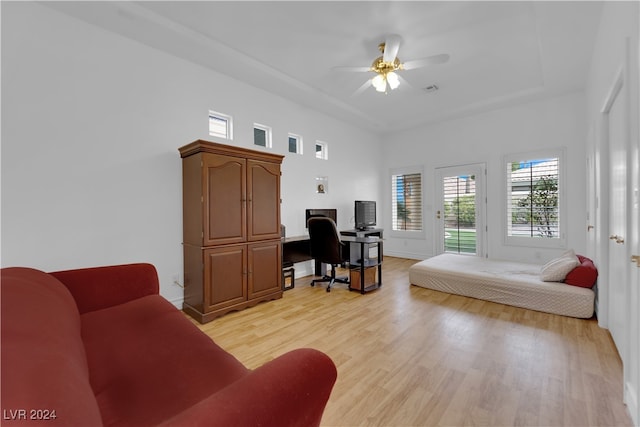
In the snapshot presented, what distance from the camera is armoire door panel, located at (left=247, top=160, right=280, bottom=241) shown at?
10.6 feet

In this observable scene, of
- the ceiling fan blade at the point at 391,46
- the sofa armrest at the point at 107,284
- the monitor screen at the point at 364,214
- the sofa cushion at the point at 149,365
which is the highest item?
the ceiling fan blade at the point at 391,46

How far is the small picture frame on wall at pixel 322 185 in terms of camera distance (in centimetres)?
504

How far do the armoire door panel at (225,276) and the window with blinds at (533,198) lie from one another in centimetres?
474

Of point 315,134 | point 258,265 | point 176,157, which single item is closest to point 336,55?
point 315,134

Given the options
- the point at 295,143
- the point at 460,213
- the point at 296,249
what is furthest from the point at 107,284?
the point at 460,213

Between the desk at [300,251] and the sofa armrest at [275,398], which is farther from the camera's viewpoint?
the desk at [300,251]

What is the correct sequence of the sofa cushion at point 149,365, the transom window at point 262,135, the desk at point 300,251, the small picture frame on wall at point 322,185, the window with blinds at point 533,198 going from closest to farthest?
the sofa cushion at point 149,365 → the desk at point 300,251 → the transom window at point 262,135 → the window with blinds at point 533,198 → the small picture frame on wall at point 322,185

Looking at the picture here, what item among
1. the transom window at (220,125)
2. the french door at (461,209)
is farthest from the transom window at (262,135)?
the french door at (461,209)

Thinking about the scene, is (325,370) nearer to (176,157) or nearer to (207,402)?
(207,402)

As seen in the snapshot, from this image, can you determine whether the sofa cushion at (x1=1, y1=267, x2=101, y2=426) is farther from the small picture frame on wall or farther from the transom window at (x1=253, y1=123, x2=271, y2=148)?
the small picture frame on wall

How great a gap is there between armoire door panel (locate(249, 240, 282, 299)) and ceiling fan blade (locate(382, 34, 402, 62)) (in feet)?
8.17

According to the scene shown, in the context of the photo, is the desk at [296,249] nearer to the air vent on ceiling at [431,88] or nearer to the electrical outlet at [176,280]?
Result: the electrical outlet at [176,280]

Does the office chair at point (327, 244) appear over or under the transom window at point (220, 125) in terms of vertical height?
under

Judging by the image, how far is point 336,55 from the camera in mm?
3338
